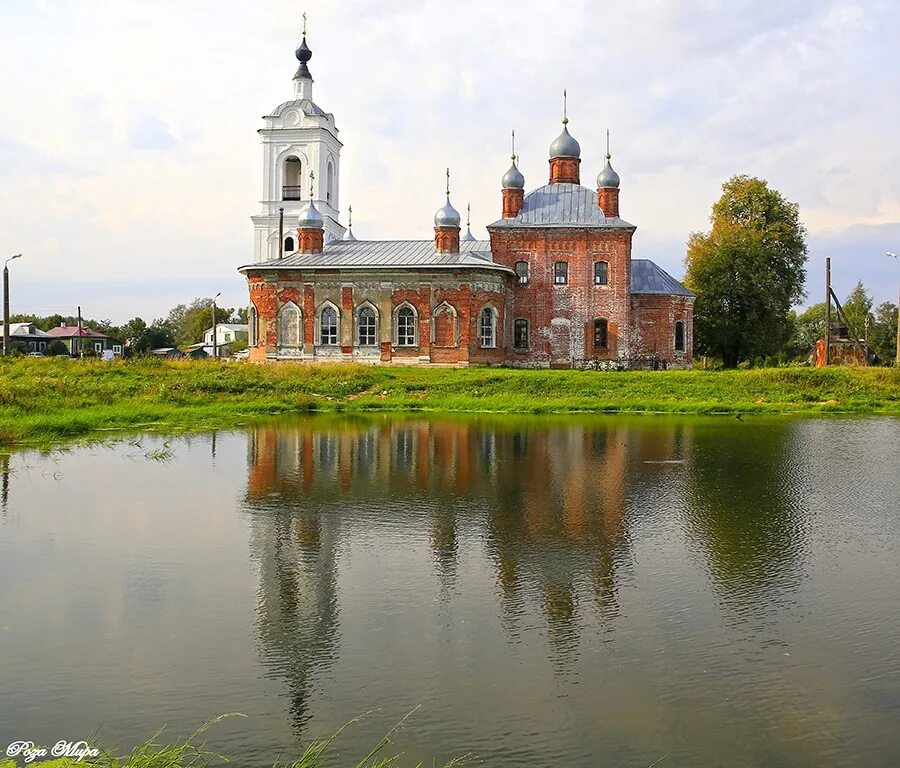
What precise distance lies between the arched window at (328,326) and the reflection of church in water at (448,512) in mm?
18698

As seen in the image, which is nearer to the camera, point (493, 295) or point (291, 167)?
point (493, 295)

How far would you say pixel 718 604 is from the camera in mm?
9039

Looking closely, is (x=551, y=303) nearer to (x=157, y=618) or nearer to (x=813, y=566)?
(x=813, y=566)

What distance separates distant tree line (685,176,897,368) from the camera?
50031 mm

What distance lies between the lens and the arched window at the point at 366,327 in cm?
4216

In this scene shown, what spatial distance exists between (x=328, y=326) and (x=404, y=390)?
973cm

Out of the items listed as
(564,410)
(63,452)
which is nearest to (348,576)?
(63,452)

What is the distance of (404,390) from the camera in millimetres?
34094

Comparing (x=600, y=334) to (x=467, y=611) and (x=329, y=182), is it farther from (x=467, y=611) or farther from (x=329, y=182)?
(x=467, y=611)

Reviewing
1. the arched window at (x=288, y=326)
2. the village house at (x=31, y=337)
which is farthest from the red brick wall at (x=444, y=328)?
the village house at (x=31, y=337)

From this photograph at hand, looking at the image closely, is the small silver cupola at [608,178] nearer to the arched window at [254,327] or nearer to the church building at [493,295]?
the church building at [493,295]
